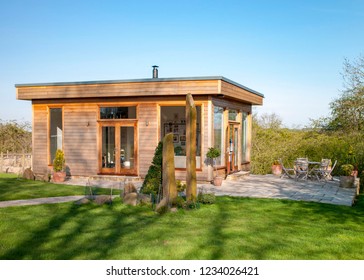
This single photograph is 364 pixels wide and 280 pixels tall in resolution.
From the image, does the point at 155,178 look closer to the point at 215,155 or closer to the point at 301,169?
the point at 215,155

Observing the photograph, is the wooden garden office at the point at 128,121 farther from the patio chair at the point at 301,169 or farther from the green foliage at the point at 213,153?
the patio chair at the point at 301,169

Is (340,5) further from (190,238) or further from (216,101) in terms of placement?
(190,238)

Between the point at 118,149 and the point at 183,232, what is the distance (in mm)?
8601

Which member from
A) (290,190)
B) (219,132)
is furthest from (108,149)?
(290,190)

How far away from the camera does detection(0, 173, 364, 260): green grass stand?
5754 mm

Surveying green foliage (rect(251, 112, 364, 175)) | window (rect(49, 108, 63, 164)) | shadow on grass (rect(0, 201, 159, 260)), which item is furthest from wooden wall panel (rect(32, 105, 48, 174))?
green foliage (rect(251, 112, 364, 175))

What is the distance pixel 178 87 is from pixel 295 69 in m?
8.92

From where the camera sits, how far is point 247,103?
1759 cm

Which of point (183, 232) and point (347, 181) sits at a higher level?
point (347, 181)

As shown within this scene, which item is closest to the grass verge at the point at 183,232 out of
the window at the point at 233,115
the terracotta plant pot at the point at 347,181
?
the terracotta plant pot at the point at 347,181

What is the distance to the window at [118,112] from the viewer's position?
1497cm

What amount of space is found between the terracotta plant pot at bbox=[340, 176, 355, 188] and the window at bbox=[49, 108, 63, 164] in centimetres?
1021

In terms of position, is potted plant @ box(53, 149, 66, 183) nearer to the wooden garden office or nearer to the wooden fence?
the wooden garden office

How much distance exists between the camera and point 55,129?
53.2ft
